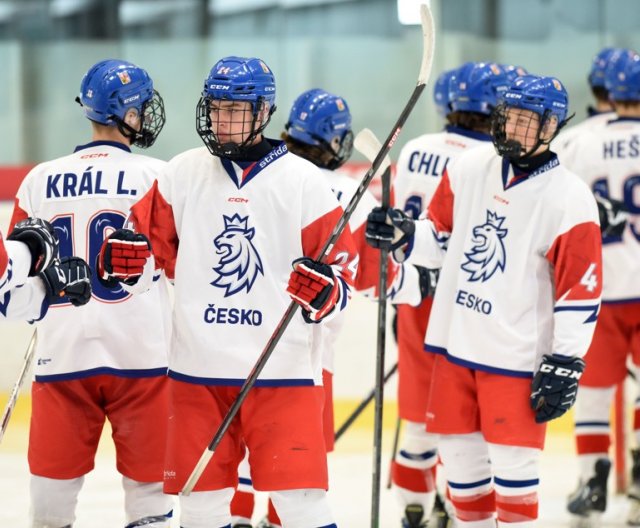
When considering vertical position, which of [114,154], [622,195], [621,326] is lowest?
[621,326]

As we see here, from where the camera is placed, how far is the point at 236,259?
2.98 metres

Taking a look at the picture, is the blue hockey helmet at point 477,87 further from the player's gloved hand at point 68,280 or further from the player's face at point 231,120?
the player's gloved hand at point 68,280

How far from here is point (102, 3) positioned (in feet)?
23.2

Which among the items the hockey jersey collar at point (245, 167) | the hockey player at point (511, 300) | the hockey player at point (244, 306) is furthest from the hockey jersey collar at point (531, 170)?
the hockey jersey collar at point (245, 167)

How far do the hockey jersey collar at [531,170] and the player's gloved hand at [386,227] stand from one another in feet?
0.89

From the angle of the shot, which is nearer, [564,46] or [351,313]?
[351,313]

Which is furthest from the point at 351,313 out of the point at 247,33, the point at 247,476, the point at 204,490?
the point at 204,490

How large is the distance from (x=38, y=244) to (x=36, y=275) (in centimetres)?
7

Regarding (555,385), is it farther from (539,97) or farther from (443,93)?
(443,93)

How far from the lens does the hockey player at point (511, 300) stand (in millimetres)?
3316

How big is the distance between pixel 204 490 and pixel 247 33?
454 centimetres

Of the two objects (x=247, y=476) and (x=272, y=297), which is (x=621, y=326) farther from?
(x=272, y=297)

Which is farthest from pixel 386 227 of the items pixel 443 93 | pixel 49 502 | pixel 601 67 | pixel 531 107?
pixel 601 67

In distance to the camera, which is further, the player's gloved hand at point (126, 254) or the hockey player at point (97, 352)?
the hockey player at point (97, 352)
